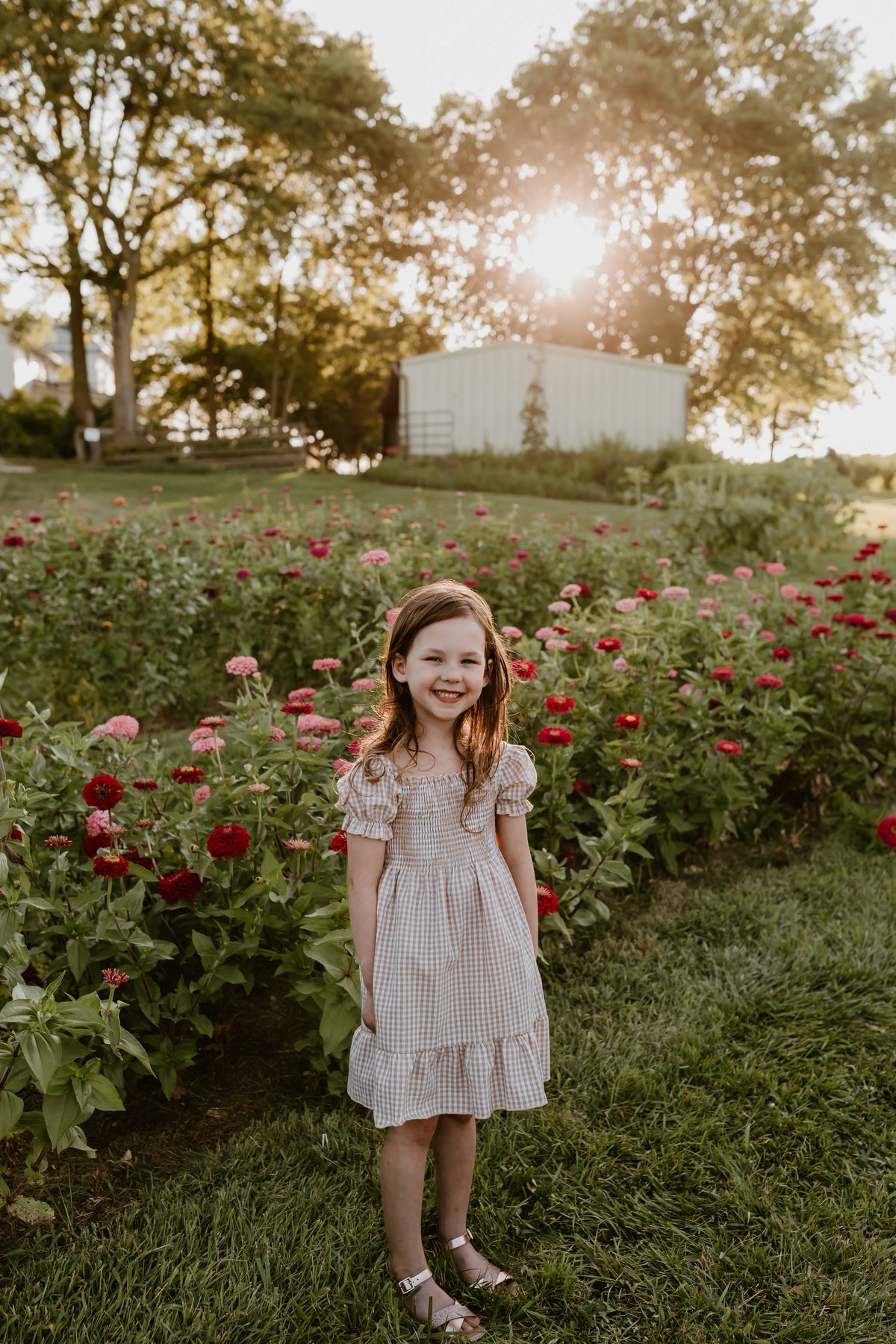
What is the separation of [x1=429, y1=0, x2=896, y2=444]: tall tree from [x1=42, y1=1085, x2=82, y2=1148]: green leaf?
83.0 feet

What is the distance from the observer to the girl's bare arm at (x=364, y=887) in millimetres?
1737

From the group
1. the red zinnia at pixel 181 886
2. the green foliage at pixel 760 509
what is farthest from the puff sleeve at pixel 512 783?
the green foliage at pixel 760 509

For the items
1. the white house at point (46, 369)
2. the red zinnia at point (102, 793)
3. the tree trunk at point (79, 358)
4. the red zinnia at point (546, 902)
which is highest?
the white house at point (46, 369)

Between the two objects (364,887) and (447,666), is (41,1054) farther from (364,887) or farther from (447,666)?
(447,666)

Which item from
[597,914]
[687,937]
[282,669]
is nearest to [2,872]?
[597,914]

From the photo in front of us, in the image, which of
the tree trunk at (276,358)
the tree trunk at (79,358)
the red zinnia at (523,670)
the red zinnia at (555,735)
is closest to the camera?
the red zinnia at (555,735)

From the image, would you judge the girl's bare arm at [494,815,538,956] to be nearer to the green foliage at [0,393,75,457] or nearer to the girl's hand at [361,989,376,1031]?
the girl's hand at [361,989,376,1031]

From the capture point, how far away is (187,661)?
5.14 metres

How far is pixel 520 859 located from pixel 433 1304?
2.74 feet

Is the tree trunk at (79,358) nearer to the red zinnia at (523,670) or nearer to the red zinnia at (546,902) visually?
the red zinnia at (523,670)

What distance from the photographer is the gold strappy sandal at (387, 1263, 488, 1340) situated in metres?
1.76

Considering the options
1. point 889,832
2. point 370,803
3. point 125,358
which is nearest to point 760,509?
point 889,832

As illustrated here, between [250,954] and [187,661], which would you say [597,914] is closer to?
[250,954]

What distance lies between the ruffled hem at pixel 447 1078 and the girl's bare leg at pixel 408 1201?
0.17 feet
